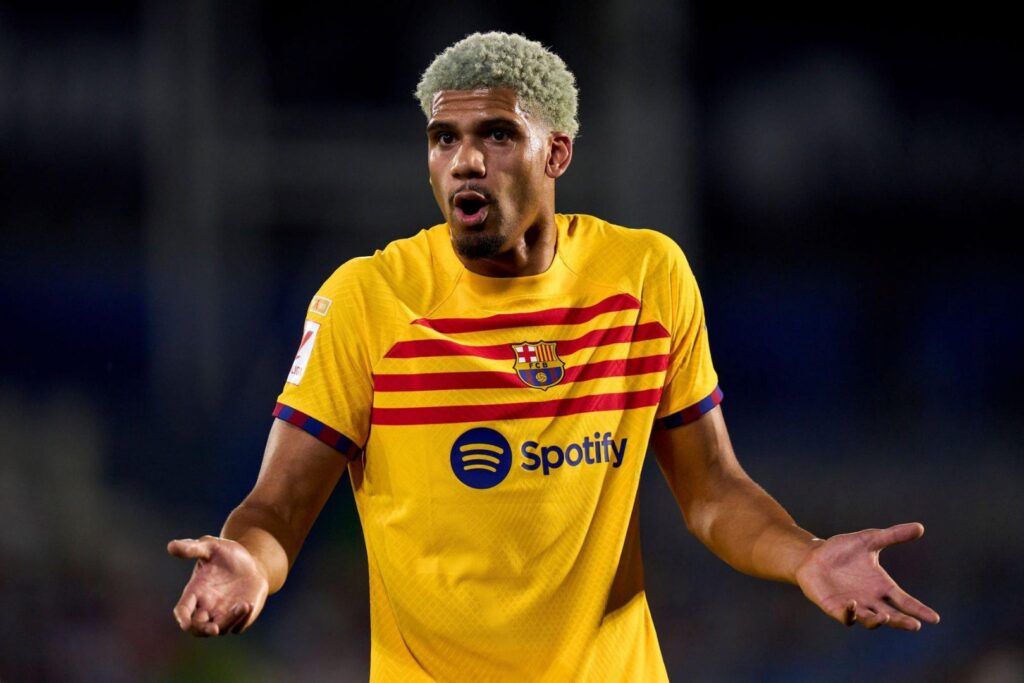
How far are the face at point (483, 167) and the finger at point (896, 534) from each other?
0.81m

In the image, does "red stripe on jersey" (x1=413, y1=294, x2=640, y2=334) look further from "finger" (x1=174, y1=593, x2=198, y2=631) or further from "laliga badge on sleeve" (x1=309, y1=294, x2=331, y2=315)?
"finger" (x1=174, y1=593, x2=198, y2=631)

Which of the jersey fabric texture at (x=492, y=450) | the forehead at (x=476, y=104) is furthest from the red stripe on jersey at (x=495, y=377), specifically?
the forehead at (x=476, y=104)

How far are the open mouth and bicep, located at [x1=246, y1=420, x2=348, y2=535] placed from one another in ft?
1.52

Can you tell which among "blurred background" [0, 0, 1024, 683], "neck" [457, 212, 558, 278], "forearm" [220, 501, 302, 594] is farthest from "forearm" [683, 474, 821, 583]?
"blurred background" [0, 0, 1024, 683]

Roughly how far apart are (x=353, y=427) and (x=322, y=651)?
7.44 feet

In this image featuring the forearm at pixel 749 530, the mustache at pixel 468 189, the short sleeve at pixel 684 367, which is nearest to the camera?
the forearm at pixel 749 530

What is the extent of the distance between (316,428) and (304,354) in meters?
0.14

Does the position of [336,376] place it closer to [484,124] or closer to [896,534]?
[484,124]

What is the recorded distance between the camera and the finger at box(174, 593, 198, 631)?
6.10 feet

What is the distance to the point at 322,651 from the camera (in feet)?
14.4

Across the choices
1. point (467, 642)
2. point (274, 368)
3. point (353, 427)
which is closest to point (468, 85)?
point (353, 427)

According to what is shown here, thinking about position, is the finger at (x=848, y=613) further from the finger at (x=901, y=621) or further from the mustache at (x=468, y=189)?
the mustache at (x=468, y=189)

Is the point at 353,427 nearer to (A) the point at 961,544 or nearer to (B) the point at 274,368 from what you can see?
(B) the point at 274,368

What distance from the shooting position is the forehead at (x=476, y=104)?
239cm
